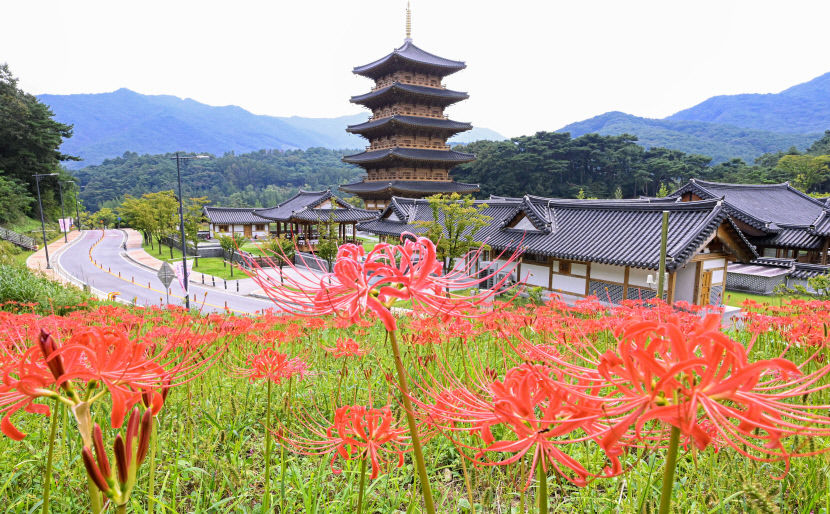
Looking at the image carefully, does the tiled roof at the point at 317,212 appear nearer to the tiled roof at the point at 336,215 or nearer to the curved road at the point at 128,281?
the tiled roof at the point at 336,215

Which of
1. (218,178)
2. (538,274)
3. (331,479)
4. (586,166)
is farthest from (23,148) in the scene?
(218,178)

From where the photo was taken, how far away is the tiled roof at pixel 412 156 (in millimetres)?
29078

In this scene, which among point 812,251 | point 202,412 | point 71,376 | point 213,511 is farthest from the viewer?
point 812,251

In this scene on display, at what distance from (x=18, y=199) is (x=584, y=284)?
38.8 meters

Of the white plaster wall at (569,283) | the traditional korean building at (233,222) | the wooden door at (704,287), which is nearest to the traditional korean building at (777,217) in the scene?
the wooden door at (704,287)

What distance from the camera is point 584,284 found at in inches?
556

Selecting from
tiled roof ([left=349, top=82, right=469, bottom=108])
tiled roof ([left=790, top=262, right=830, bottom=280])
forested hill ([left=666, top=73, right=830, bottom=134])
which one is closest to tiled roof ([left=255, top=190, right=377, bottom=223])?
tiled roof ([left=349, top=82, right=469, bottom=108])

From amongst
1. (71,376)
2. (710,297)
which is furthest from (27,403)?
(710,297)

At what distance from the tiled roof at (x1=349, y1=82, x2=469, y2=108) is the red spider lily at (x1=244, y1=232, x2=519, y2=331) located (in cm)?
2965

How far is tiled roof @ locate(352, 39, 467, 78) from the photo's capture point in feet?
97.9

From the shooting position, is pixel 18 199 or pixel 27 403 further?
pixel 18 199

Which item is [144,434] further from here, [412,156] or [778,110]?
[778,110]

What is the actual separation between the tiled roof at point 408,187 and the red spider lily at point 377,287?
91.9 ft

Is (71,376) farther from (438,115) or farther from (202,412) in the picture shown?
(438,115)
